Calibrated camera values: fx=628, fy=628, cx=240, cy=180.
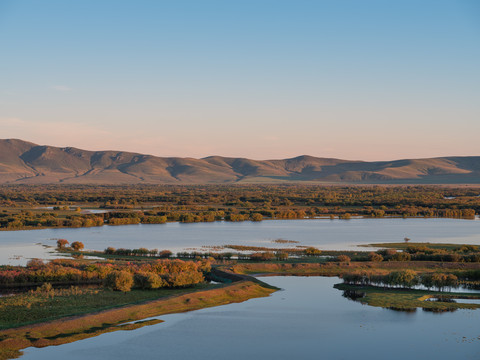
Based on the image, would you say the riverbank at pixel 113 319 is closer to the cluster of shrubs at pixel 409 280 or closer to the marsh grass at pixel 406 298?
the marsh grass at pixel 406 298

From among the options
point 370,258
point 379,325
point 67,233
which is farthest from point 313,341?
Answer: point 67,233

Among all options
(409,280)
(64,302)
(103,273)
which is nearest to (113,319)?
(64,302)

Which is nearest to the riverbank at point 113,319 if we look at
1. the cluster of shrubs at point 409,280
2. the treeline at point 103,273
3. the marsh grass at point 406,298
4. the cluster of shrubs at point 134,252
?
the treeline at point 103,273

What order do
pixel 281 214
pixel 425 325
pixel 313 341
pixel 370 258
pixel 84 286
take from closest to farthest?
pixel 313 341 → pixel 425 325 → pixel 84 286 → pixel 370 258 → pixel 281 214

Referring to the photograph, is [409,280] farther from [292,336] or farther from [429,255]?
[292,336]

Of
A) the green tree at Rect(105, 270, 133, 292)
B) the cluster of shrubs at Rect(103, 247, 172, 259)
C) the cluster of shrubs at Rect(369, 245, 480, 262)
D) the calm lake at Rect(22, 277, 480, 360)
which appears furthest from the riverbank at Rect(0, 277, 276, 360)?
the cluster of shrubs at Rect(103, 247, 172, 259)

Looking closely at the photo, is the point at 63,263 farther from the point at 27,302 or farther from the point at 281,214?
the point at 281,214
